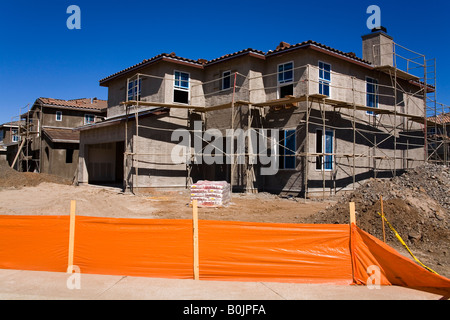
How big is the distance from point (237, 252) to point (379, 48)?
18555mm

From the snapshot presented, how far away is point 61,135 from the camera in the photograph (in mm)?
28172

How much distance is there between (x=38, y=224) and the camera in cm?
611

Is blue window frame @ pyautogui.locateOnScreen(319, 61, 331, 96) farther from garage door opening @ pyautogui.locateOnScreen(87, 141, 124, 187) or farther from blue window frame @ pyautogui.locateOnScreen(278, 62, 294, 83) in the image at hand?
Answer: garage door opening @ pyautogui.locateOnScreen(87, 141, 124, 187)

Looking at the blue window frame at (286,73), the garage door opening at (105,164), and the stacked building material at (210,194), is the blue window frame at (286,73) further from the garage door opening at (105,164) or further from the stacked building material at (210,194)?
the garage door opening at (105,164)

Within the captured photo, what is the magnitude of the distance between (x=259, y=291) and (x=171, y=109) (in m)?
14.8

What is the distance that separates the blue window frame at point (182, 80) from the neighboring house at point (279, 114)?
57 millimetres

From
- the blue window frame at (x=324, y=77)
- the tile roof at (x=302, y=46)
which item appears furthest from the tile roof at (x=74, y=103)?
the blue window frame at (x=324, y=77)

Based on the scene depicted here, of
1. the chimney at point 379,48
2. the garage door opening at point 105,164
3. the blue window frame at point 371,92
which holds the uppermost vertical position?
the chimney at point 379,48

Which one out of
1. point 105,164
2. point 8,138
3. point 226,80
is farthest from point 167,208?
point 8,138

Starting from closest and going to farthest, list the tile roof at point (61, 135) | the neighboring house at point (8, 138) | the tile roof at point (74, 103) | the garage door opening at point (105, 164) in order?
the garage door opening at point (105, 164), the tile roof at point (61, 135), the tile roof at point (74, 103), the neighboring house at point (8, 138)

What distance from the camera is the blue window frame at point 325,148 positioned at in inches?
656

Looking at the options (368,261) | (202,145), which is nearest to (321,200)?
(202,145)

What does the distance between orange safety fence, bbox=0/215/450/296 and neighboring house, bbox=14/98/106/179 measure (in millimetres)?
23395
